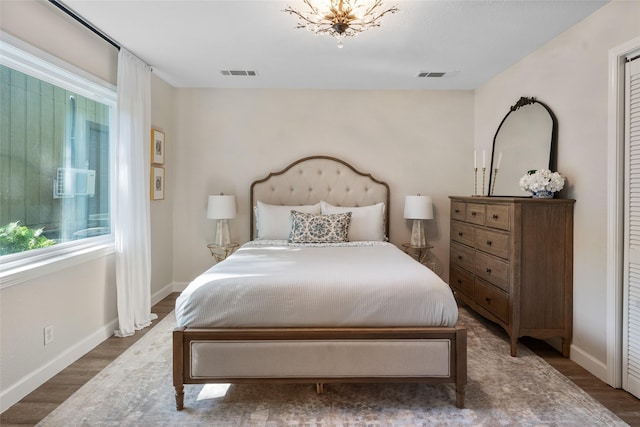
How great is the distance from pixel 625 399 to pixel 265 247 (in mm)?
2791

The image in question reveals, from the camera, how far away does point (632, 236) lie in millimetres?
2311

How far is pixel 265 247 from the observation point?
3512mm

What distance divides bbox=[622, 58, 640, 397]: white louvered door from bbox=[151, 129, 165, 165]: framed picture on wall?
13.3 feet

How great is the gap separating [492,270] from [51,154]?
3.51 meters

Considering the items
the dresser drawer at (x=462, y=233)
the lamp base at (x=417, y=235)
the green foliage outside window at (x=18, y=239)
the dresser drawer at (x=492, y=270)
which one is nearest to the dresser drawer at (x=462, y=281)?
the dresser drawer at (x=492, y=270)

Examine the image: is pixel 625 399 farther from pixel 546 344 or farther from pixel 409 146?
pixel 409 146

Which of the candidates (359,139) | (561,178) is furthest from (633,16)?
(359,139)

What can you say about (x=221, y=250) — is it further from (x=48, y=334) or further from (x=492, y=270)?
(x=492, y=270)

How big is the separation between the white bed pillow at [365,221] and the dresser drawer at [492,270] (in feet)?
3.42

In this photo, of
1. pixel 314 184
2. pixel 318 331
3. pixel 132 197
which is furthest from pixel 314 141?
pixel 318 331

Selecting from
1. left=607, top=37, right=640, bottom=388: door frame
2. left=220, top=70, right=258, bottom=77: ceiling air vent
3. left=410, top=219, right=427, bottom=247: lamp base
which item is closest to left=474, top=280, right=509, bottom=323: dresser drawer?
left=607, top=37, right=640, bottom=388: door frame

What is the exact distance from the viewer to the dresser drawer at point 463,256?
3557 millimetres

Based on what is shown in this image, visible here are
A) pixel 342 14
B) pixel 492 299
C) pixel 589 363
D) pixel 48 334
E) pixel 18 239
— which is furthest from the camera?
pixel 492 299

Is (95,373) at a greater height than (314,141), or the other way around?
(314,141)
